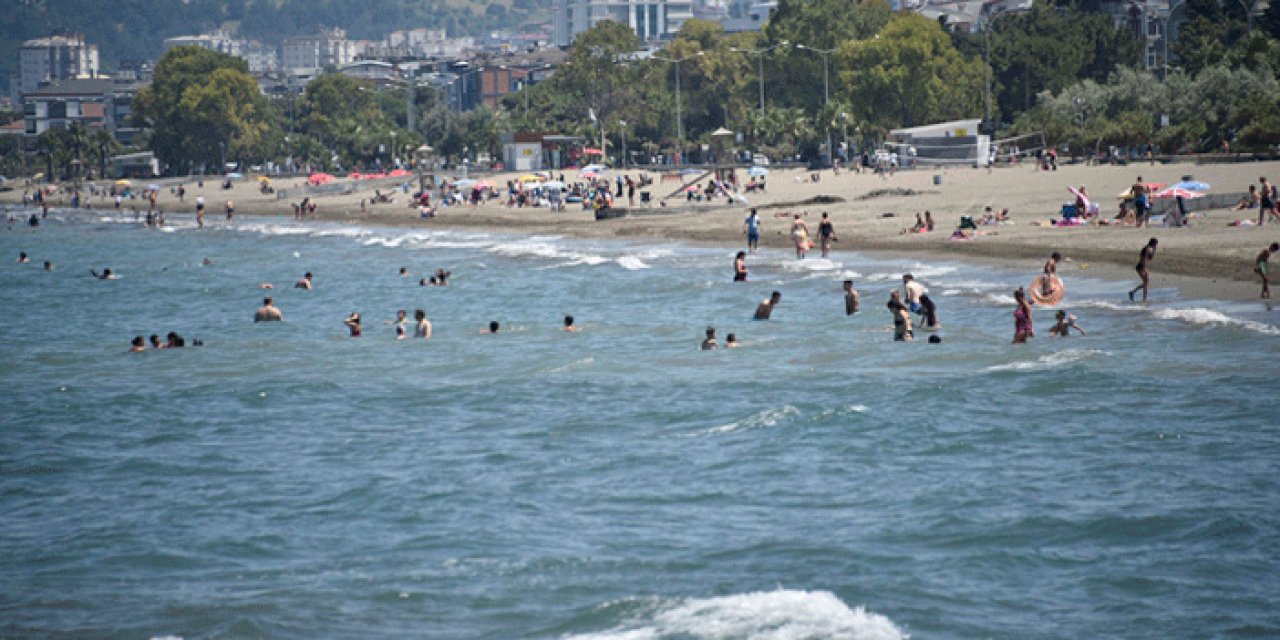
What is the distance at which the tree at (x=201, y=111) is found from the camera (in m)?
136

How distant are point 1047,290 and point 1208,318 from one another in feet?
11.1

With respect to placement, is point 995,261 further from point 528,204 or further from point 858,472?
point 528,204

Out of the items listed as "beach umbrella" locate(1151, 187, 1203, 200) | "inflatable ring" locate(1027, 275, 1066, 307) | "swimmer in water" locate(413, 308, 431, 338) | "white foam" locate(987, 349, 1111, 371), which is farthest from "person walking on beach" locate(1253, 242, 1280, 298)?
"swimmer in water" locate(413, 308, 431, 338)

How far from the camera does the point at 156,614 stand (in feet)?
46.3

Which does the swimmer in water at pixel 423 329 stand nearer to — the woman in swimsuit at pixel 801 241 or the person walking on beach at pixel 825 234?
the woman in swimsuit at pixel 801 241

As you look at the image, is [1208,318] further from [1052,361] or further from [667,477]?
[667,477]

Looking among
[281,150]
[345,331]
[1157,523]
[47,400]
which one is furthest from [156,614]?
[281,150]

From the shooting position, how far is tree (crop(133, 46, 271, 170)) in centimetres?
13550

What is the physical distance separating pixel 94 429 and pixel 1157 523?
16.0m

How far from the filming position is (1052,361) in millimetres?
24844

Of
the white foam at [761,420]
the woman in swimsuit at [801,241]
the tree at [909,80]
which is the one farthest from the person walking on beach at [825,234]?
the tree at [909,80]

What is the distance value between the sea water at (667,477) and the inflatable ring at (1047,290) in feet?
2.67

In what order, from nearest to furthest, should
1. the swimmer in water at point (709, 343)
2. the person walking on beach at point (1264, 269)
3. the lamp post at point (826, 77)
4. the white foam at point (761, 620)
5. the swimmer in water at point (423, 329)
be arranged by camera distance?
the white foam at point (761, 620), the person walking on beach at point (1264, 269), the swimmer in water at point (709, 343), the swimmer in water at point (423, 329), the lamp post at point (826, 77)

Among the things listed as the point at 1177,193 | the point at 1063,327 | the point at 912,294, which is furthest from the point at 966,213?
the point at 1063,327
